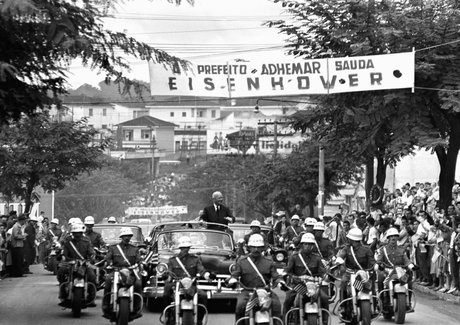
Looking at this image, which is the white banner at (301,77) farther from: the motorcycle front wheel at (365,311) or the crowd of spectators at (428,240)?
the motorcycle front wheel at (365,311)

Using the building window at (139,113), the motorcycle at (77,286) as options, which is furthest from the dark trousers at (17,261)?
the building window at (139,113)

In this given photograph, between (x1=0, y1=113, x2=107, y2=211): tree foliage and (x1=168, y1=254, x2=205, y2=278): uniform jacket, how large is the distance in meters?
26.9

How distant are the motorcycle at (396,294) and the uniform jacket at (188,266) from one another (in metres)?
3.82

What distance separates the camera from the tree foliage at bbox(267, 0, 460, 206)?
28422mm

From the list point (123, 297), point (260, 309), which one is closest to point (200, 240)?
point (123, 297)

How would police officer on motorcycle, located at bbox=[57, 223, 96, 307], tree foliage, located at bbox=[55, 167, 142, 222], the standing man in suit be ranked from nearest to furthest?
1. police officer on motorcycle, located at bbox=[57, 223, 96, 307]
2. the standing man in suit
3. tree foliage, located at bbox=[55, 167, 142, 222]

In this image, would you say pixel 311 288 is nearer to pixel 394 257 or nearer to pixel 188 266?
pixel 188 266

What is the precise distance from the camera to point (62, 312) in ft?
69.3

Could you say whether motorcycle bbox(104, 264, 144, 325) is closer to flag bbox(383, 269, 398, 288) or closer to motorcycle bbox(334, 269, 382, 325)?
motorcycle bbox(334, 269, 382, 325)

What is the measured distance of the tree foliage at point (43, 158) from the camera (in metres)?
44.6

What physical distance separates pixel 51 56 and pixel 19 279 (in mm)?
16926

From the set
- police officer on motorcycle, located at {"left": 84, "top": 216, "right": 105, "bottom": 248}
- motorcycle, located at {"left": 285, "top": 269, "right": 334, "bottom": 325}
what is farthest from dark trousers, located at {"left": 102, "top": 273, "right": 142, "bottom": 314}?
police officer on motorcycle, located at {"left": 84, "top": 216, "right": 105, "bottom": 248}

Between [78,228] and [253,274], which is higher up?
[78,228]

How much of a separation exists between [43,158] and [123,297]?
27.3 m
